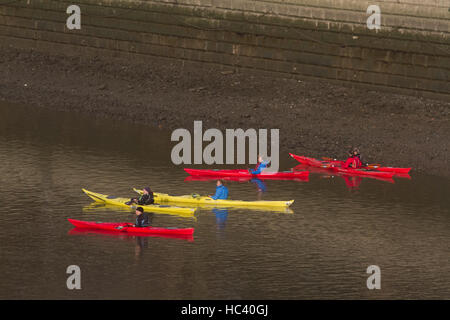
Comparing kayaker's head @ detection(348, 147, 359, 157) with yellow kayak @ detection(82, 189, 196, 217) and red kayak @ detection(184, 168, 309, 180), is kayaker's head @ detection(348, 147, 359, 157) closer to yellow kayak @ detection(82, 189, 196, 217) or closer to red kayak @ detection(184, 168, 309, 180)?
red kayak @ detection(184, 168, 309, 180)

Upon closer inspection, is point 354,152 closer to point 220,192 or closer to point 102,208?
point 220,192

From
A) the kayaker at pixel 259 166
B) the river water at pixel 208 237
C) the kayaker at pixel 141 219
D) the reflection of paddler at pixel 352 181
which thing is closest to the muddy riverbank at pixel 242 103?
the reflection of paddler at pixel 352 181

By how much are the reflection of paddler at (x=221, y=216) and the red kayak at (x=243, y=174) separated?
5906mm

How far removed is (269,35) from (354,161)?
44.1 feet

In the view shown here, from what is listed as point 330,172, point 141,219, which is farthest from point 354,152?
point 141,219

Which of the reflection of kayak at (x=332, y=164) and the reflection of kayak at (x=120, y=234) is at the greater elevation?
the reflection of kayak at (x=332, y=164)

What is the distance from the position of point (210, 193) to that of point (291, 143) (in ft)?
28.7

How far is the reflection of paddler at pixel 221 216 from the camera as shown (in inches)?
1617

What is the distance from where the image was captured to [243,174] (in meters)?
48.8

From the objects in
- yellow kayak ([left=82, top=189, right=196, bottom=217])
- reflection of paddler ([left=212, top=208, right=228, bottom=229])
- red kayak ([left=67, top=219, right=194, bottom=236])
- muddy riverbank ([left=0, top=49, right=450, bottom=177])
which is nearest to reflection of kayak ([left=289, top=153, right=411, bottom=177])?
muddy riverbank ([left=0, top=49, right=450, bottom=177])

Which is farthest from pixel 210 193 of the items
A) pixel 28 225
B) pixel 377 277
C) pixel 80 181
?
pixel 377 277

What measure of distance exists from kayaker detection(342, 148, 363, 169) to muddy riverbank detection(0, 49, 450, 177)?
7.20 feet

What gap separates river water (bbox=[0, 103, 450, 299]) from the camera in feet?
113

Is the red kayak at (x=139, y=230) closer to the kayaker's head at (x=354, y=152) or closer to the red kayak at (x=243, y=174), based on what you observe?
the red kayak at (x=243, y=174)
